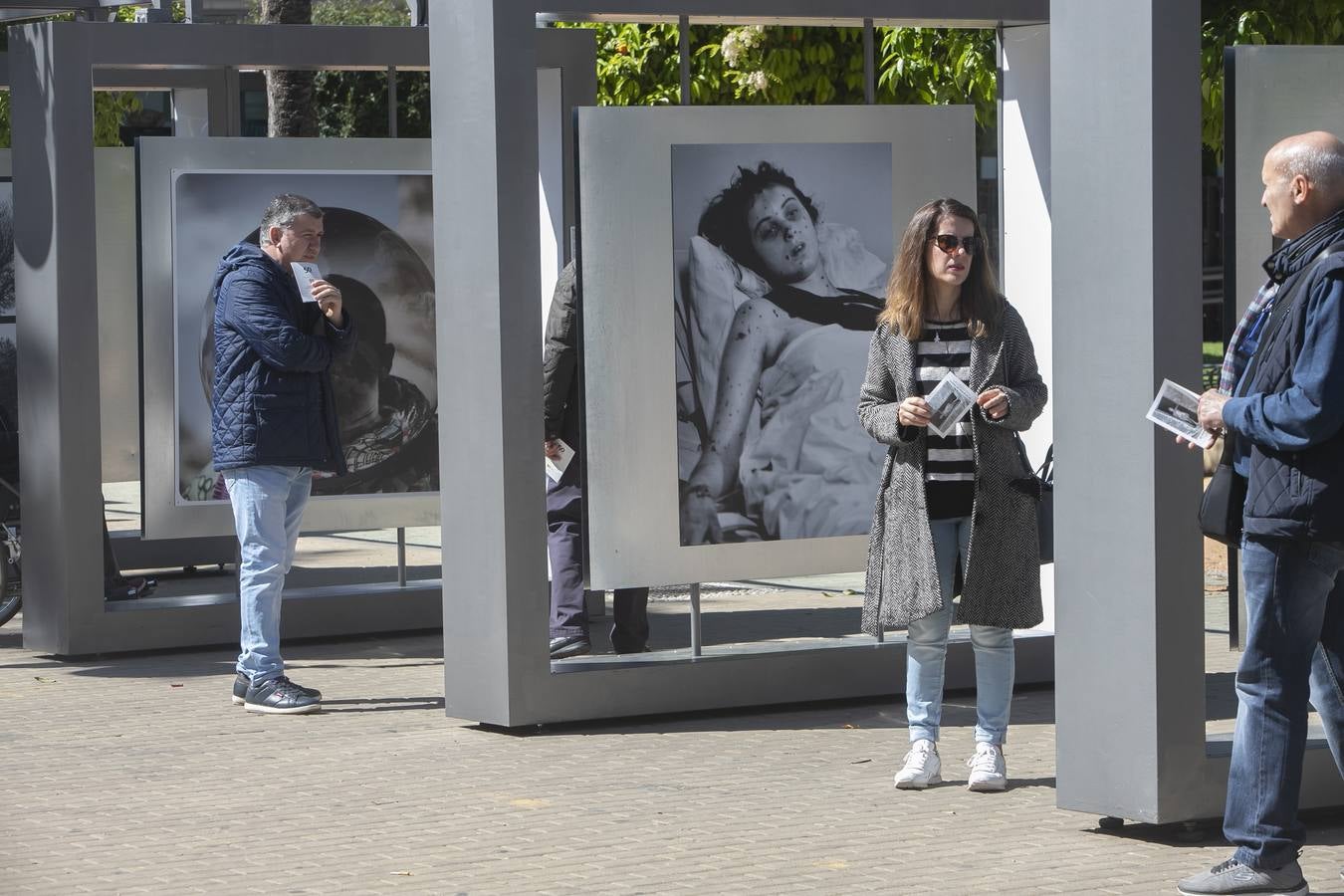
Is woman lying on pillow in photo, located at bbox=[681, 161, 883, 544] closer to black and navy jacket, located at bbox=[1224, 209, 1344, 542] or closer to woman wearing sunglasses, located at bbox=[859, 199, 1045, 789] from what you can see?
woman wearing sunglasses, located at bbox=[859, 199, 1045, 789]

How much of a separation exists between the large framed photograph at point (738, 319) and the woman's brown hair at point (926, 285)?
149cm

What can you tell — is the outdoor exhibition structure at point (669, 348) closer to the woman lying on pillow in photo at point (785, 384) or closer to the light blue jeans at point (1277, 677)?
the woman lying on pillow in photo at point (785, 384)

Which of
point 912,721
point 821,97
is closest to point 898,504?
point 912,721

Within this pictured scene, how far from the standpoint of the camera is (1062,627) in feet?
20.1

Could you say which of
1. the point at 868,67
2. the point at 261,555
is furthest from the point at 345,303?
the point at 868,67

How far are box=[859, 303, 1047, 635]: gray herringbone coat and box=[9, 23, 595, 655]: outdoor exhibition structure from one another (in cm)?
326

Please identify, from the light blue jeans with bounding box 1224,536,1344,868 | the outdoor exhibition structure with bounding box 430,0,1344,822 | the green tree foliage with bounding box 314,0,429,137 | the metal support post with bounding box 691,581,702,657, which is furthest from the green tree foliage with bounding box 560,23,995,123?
the green tree foliage with bounding box 314,0,429,137

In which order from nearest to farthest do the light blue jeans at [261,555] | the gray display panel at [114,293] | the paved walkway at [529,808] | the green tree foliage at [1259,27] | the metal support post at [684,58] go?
the paved walkway at [529,808]
the metal support post at [684,58]
the light blue jeans at [261,555]
the gray display panel at [114,293]
the green tree foliage at [1259,27]

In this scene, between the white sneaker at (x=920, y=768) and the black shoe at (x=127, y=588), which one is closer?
the white sneaker at (x=920, y=768)

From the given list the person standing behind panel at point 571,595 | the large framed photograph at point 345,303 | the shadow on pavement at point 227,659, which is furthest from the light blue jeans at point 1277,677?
the large framed photograph at point 345,303

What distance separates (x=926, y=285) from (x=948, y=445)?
521 millimetres

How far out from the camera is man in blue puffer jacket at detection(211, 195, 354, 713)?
8500 mm

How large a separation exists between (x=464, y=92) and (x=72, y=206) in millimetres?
2847

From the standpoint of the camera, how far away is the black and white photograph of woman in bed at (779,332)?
8.26m
